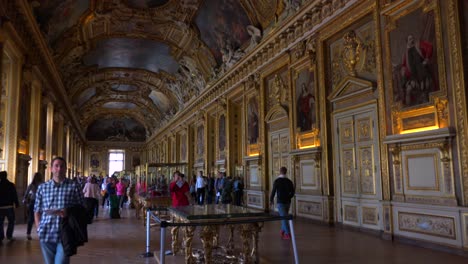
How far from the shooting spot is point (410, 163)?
7.73 meters

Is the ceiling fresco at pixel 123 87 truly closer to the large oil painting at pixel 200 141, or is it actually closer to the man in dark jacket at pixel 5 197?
the large oil painting at pixel 200 141

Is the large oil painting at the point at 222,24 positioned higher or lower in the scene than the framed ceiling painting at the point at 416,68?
higher

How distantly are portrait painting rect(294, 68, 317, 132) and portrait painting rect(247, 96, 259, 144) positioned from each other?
3560 millimetres

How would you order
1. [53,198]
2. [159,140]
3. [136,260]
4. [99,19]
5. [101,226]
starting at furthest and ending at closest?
[159,140], [99,19], [101,226], [136,260], [53,198]

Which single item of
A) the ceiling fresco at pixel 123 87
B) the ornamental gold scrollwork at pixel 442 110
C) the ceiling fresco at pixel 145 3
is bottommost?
the ornamental gold scrollwork at pixel 442 110

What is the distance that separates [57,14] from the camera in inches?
623

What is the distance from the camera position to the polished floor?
634 centimetres

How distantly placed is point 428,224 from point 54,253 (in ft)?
20.6

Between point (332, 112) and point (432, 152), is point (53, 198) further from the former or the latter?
point (332, 112)

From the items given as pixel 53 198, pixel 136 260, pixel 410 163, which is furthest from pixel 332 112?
pixel 53 198

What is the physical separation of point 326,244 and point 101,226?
6978mm

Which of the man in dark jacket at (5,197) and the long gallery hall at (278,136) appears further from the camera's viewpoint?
the man in dark jacket at (5,197)

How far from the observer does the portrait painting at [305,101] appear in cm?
1141

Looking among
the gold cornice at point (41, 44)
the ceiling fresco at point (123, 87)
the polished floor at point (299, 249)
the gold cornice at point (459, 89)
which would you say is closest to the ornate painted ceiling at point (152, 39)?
the gold cornice at point (41, 44)
